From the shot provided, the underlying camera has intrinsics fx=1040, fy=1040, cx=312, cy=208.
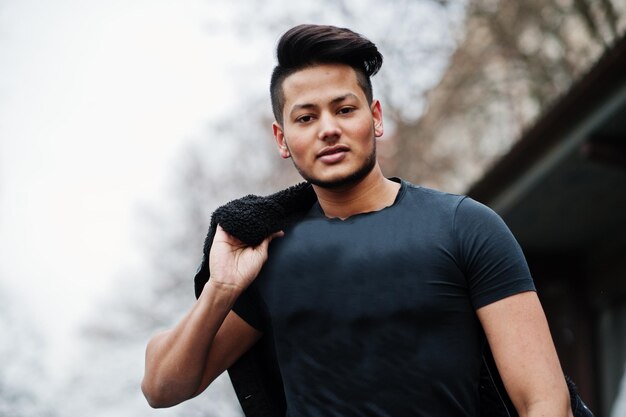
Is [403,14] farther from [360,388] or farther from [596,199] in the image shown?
[360,388]

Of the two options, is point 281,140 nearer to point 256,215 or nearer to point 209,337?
point 256,215

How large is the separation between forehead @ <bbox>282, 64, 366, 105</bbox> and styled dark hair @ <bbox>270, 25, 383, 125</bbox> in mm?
18

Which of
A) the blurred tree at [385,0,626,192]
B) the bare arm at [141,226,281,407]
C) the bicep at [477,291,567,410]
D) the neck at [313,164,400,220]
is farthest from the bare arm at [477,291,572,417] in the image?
the blurred tree at [385,0,626,192]

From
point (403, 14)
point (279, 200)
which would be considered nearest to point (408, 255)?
point (279, 200)

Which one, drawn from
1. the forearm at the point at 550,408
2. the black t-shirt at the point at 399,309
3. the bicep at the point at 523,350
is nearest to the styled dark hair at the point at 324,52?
the black t-shirt at the point at 399,309

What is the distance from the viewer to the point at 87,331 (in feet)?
81.6

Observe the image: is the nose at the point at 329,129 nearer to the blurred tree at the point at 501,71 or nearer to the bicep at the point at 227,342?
the bicep at the point at 227,342

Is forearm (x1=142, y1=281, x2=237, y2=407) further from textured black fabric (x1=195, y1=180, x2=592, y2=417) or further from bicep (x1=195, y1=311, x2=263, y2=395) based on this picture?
textured black fabric (x1=195, y1=180, x2=592, y2=417)

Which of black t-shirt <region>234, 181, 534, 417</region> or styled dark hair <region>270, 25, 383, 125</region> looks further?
styled dark hair <region>270, 25, 383, 125</region>

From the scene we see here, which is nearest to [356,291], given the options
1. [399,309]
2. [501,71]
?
[399,309]

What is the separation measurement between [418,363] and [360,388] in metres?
0.16

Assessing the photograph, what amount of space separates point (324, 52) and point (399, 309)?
0.75 metres

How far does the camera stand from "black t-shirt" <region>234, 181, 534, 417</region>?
254cm

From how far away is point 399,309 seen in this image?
2.56 m
